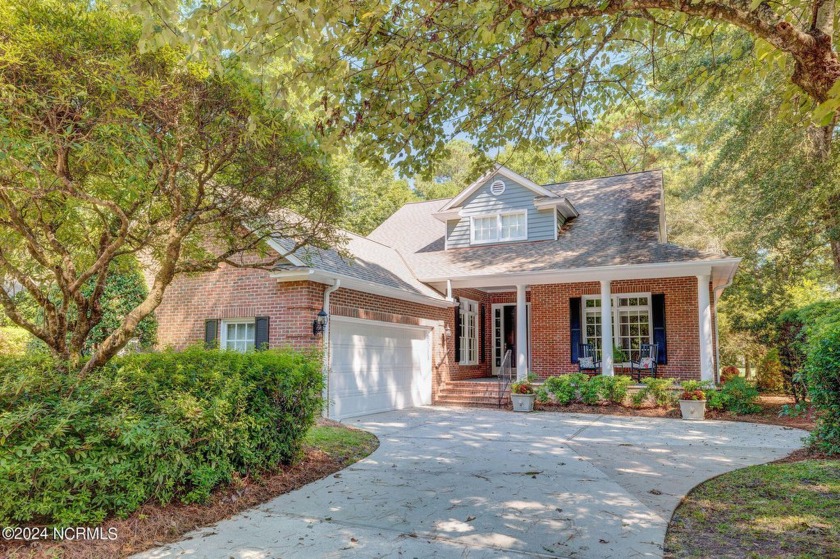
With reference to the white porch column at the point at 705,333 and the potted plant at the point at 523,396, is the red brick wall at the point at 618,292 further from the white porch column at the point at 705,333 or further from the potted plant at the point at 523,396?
the potted plant at the point at 523,396

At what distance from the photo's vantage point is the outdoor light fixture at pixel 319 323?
1017 centimetres

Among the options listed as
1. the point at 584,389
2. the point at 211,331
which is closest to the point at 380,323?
the point at 211,331

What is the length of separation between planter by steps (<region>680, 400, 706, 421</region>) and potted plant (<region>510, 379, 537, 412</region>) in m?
3.30

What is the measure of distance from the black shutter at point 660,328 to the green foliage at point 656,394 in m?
1.71

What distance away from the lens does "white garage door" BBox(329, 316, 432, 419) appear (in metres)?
10.9

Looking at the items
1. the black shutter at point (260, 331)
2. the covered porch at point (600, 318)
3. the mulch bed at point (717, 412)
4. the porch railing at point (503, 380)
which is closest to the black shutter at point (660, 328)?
the covered porch at point (600, 318)

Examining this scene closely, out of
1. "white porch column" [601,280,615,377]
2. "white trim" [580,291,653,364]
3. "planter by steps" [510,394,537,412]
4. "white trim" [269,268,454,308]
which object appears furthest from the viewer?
"white trim" [580,291,653,364]

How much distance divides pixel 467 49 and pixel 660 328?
35.3 feet

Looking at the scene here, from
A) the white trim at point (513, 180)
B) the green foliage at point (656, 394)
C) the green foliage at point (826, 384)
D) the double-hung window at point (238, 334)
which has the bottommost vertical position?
the green foliage at point (656, 394)

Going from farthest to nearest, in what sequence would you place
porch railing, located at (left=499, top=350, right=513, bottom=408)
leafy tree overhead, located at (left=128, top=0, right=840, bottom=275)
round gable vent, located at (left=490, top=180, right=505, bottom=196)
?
round gable vent, located at (left=490, top=180, right=505, bottom=196) → porch railing, located at (left=499, top=350, right=513, bottom=408) → leafy tree overhead, located at (left=128, top=0, right=840, bottom=275)

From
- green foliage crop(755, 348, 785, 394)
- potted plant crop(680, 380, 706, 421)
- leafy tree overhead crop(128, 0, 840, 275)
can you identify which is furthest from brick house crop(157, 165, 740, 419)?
leafy tree overhead crop(128, 0, 840, 275)

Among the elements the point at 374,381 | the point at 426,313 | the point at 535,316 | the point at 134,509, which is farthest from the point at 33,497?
the point at 535,316

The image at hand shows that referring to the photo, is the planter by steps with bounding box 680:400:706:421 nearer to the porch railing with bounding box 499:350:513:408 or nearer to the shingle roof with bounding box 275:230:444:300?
the porch railing with bounding box 499:350:513:408

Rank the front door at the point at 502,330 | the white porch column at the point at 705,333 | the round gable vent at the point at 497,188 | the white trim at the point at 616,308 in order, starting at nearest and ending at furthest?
the white porch column at the point at 705,333, the white trim at the point at 616,308, the round gable vent at the point at 497,188, the front door at the point at 502,330
